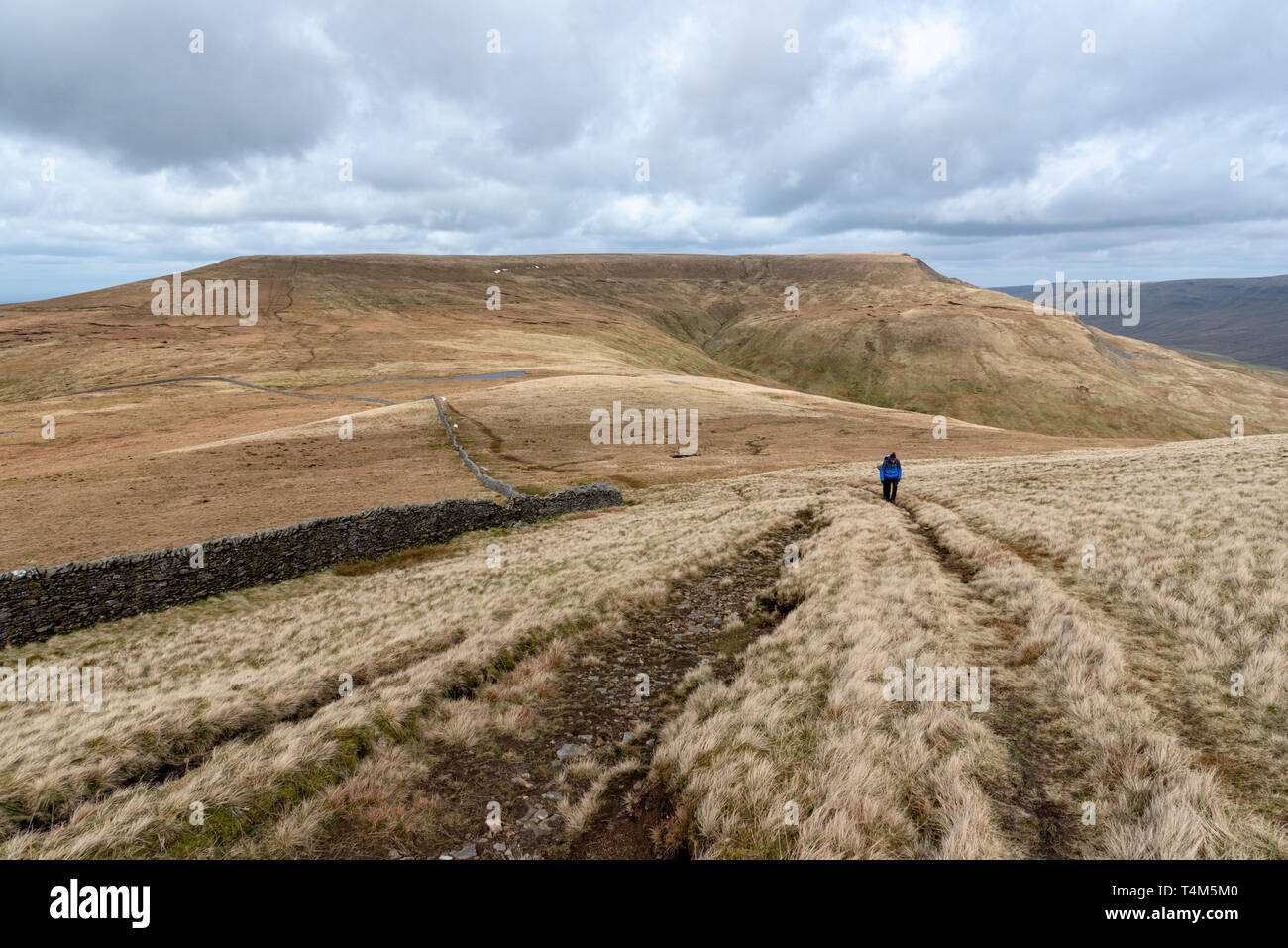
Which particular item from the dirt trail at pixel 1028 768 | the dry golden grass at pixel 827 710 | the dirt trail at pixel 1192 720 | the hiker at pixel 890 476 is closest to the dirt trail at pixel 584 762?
the dry golden grass at pixel 827 710

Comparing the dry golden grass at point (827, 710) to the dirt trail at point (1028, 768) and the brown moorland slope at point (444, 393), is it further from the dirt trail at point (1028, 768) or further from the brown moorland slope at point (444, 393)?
the brown moorland slope at point (444, 393)

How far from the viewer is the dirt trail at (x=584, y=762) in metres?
6.49

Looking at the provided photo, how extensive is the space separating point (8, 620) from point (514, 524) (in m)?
18.9

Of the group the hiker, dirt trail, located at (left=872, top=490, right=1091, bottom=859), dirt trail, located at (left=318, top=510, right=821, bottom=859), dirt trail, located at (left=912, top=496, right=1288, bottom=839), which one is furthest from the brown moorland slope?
dirt trail, located at (left=912, top=496, right=1288, bottom=839)

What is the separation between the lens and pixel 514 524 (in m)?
32.2

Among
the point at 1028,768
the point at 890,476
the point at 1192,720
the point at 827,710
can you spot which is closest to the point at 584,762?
the point at 827,710

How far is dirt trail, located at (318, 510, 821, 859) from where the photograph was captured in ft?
21.3

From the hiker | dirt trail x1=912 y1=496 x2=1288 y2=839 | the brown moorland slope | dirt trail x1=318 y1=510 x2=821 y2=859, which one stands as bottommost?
dirt trail x1=318 y1=510 x2=821 y2=859

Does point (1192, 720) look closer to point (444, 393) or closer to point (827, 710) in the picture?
point (827, 710)

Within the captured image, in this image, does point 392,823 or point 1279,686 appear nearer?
point 392,823

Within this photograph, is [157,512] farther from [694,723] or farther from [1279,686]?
[1279,686]

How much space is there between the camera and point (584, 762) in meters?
8.16

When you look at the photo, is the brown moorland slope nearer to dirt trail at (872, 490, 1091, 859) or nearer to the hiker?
the hiker

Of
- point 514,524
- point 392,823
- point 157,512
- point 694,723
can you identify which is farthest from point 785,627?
point 157,512
